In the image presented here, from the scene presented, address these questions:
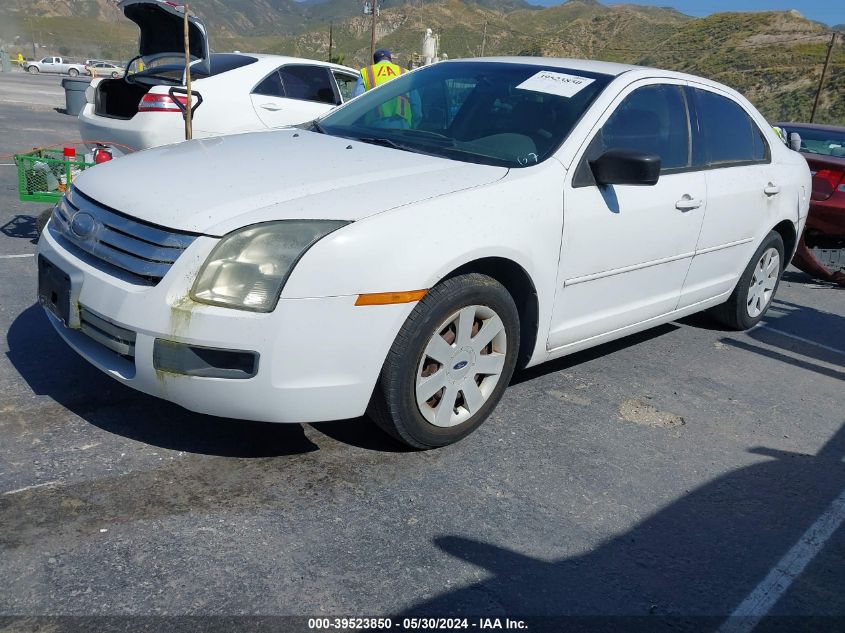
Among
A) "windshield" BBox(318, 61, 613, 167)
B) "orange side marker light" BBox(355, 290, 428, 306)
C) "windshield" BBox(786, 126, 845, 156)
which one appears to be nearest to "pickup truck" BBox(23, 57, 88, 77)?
"windshield" BBox(786, 126, 845, 156)

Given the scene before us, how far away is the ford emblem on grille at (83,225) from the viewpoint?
3.09 meters

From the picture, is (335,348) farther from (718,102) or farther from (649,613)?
(718,102)

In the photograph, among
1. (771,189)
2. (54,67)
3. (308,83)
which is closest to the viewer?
(771,189)

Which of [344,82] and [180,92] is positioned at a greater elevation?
[344,82]

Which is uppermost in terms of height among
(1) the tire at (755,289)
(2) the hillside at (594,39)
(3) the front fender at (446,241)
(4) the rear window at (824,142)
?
(2) the hillside at (594,39)

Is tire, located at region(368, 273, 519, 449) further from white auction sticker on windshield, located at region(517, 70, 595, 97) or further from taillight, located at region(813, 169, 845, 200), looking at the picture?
taillight, located at region(813, 169, 845, 200)

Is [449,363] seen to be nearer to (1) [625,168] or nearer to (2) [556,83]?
(1) [625,168]

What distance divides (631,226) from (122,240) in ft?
7.86

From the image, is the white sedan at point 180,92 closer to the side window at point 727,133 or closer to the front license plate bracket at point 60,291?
the front license plate bracket at point 60,291

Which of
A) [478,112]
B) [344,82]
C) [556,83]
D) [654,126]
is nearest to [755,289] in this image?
[654,126]

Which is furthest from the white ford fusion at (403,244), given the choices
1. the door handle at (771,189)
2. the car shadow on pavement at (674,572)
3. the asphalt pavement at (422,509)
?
the car shadow on pavement at (674,572)

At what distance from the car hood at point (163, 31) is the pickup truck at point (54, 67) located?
47305mm

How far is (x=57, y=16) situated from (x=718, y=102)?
149144mm

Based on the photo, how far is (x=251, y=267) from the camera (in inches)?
109
